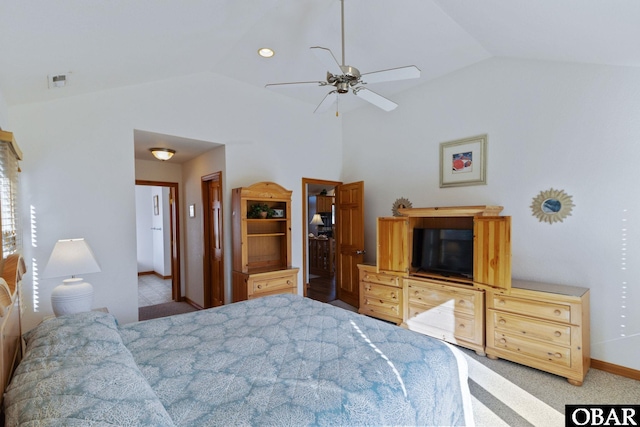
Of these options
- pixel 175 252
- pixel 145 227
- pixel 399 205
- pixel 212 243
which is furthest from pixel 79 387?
pixel 145 227

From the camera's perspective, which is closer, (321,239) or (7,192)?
(7,192)

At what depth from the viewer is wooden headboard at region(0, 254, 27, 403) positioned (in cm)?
125

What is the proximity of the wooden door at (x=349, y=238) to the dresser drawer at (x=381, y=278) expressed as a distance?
1.44ft

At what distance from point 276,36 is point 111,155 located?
2.07 meters

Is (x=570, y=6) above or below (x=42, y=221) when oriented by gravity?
above

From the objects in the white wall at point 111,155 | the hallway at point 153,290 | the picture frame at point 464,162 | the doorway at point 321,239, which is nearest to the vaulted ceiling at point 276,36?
the white wall at point 111,155

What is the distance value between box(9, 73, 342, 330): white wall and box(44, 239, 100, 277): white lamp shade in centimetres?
70

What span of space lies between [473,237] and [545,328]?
1.02m

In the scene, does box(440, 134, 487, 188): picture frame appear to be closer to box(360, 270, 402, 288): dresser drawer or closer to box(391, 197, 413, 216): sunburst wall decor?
box(391, 197, 413, 216): sunburst wall decor

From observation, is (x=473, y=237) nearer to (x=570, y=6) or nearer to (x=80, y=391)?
(x=570, y=6)

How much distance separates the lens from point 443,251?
362cm

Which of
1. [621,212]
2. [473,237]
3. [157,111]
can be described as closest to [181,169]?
[157,111]

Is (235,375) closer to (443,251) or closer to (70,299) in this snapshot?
(70,299)

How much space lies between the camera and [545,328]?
2.74m
